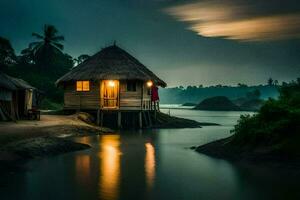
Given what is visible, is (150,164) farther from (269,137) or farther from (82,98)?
(82,98)

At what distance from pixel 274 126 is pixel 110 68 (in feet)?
81.9

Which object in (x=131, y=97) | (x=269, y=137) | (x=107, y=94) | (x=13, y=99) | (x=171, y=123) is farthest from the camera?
(x=171, y=123)

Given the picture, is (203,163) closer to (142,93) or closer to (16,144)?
(16,144)

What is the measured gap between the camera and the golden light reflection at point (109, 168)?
15734 mm

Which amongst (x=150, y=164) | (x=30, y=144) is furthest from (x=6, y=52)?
(x=150, y=164)

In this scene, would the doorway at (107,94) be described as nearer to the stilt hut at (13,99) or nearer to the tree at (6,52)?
the stilt hut at (13,99)

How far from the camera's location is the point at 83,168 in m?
20.4

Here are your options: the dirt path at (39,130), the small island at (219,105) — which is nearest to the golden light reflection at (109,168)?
the dirt path at (39,130)

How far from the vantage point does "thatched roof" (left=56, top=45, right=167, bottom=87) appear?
42.8 m

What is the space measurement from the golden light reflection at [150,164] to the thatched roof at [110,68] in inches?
488

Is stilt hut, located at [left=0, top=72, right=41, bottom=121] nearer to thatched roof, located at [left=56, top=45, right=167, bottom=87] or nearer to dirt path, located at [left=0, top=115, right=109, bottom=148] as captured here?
dirt path, located at [left=0, top=115, right=109, bottom=148]

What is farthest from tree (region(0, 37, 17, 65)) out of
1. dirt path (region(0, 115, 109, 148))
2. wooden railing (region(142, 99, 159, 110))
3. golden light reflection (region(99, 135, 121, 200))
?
golden light reflection (region(99, 135, 121, 200))

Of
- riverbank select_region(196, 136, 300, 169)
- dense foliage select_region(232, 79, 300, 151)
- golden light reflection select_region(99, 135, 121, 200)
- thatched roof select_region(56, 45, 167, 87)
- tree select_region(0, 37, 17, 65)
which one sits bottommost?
golden light reflection select_region(99, 135, 121, 200)

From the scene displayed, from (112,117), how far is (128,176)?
Result: 28.6 metres
